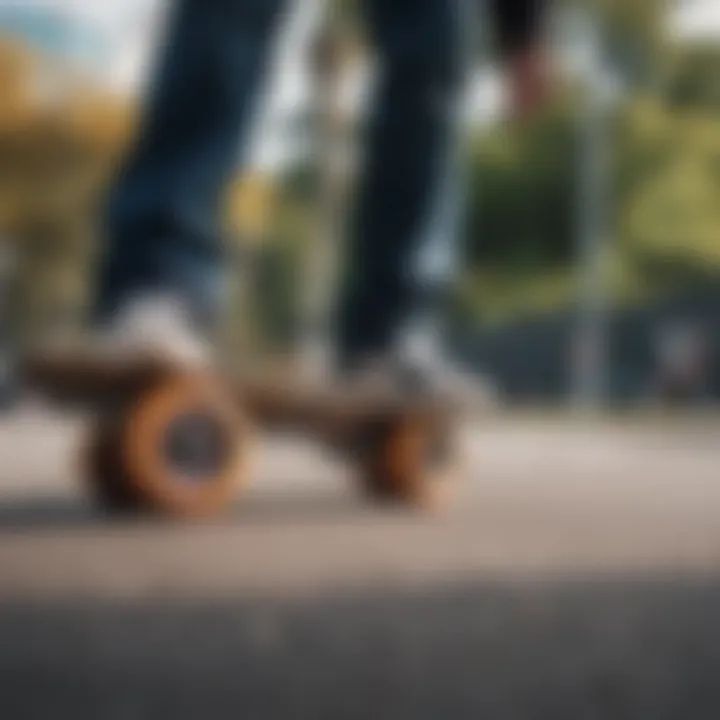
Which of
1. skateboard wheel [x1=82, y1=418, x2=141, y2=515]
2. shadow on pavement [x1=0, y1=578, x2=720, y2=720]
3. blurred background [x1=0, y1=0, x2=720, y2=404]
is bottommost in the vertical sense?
shadow on pavement [x1=0, y1=578, x2=720, y2=720]

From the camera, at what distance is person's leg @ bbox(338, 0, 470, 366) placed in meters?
1.79

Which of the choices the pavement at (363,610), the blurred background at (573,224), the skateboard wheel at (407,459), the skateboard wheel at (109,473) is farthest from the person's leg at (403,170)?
the blurred background at (573,224)

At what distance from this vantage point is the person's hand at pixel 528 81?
64.0 inches

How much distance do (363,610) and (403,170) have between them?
899 millimetres

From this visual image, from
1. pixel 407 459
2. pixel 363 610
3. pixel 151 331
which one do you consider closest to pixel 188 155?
pixel 151 331

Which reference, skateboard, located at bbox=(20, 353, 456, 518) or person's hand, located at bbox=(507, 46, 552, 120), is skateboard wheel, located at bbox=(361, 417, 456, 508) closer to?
skateboard, located at bbox=(20, 353, 456, 518)

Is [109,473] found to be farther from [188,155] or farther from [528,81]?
[528,81]

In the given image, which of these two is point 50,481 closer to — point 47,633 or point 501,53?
point 501,53

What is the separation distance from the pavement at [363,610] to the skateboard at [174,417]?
5 centimetres

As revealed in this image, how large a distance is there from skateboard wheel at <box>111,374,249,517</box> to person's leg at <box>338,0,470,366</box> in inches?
10.8

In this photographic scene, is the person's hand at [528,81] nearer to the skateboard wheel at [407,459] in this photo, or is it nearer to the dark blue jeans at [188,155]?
the dark blue jeans at [188,155]

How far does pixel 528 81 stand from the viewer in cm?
165

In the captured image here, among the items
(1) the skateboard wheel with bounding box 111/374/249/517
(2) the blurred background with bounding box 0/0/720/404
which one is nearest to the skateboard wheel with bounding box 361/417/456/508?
(1) the skateboard wheel with bounding box 111/374/249/517

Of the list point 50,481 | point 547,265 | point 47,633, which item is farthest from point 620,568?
point 547,265
